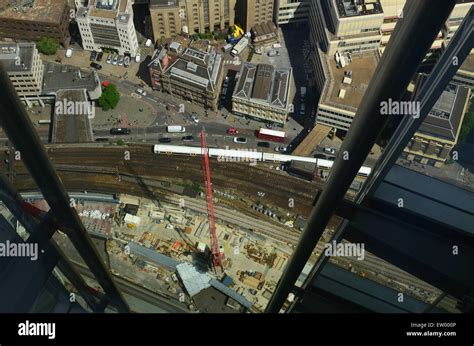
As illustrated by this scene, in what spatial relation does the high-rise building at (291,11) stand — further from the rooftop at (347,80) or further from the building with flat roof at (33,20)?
the building with flat roof at (33,20)

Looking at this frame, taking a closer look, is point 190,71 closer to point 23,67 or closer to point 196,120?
point 196,120

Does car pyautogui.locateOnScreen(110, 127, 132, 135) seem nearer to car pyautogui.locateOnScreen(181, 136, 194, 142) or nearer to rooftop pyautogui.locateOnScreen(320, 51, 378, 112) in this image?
car pyautogui.locateOnScreen(181, 136, 194, 142)

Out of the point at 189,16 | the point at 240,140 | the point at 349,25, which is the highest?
the point at 349,25

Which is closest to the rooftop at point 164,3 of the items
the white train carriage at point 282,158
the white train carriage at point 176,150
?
the white train carriage at point 176,150

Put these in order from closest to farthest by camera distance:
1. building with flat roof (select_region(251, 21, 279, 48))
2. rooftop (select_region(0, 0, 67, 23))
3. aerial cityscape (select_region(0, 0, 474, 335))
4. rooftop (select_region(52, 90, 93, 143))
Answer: aerial cityscape (select_region(0, 0, 474, 335)) → rooftop (select_region(52, 90, 93, 143)) → rooftop (select_region(0, 0, 67, 23)) → building with flat roof (select_region(251, 21, 279, 48))

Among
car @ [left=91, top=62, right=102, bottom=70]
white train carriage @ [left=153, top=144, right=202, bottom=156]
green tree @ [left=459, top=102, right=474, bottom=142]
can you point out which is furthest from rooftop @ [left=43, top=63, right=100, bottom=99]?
green tree @ [left=459, top=102, right=474, bottom=142]

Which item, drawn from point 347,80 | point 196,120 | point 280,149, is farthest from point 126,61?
point 347,80
